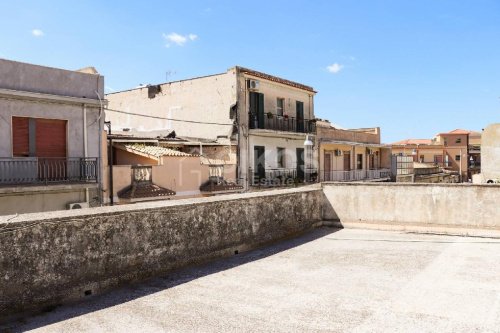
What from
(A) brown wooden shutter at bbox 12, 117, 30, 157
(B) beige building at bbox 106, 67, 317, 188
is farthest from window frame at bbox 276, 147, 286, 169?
(A) brown wooden shutter at bbox 12, 117, 30, 157

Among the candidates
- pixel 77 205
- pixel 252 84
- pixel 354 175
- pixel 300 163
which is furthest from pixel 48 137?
pixel 354 175

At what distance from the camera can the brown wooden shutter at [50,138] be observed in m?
15.0

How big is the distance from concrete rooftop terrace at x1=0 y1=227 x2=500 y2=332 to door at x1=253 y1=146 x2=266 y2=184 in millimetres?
17121

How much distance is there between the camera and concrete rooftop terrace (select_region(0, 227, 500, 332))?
172 inches

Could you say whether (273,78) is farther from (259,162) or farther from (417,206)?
(417,206)

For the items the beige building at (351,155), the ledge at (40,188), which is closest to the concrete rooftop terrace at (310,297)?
the ledge at (40,188)

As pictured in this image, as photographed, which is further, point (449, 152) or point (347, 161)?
point (449, 152)

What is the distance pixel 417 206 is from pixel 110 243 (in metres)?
7.35

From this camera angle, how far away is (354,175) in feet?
111

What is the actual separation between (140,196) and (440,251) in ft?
38.9

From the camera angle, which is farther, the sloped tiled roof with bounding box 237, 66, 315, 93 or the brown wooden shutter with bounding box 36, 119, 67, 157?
the sloped tiled roof with bounding box 237, 66, 315, 93

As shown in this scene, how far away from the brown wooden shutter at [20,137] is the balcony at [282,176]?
12788mm

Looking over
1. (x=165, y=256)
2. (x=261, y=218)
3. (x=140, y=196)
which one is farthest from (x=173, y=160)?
(x=165, y=256)

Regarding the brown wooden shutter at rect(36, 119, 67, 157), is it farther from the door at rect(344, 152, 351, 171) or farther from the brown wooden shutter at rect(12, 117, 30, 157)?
the door at rect(344, 152, 351, 171)
